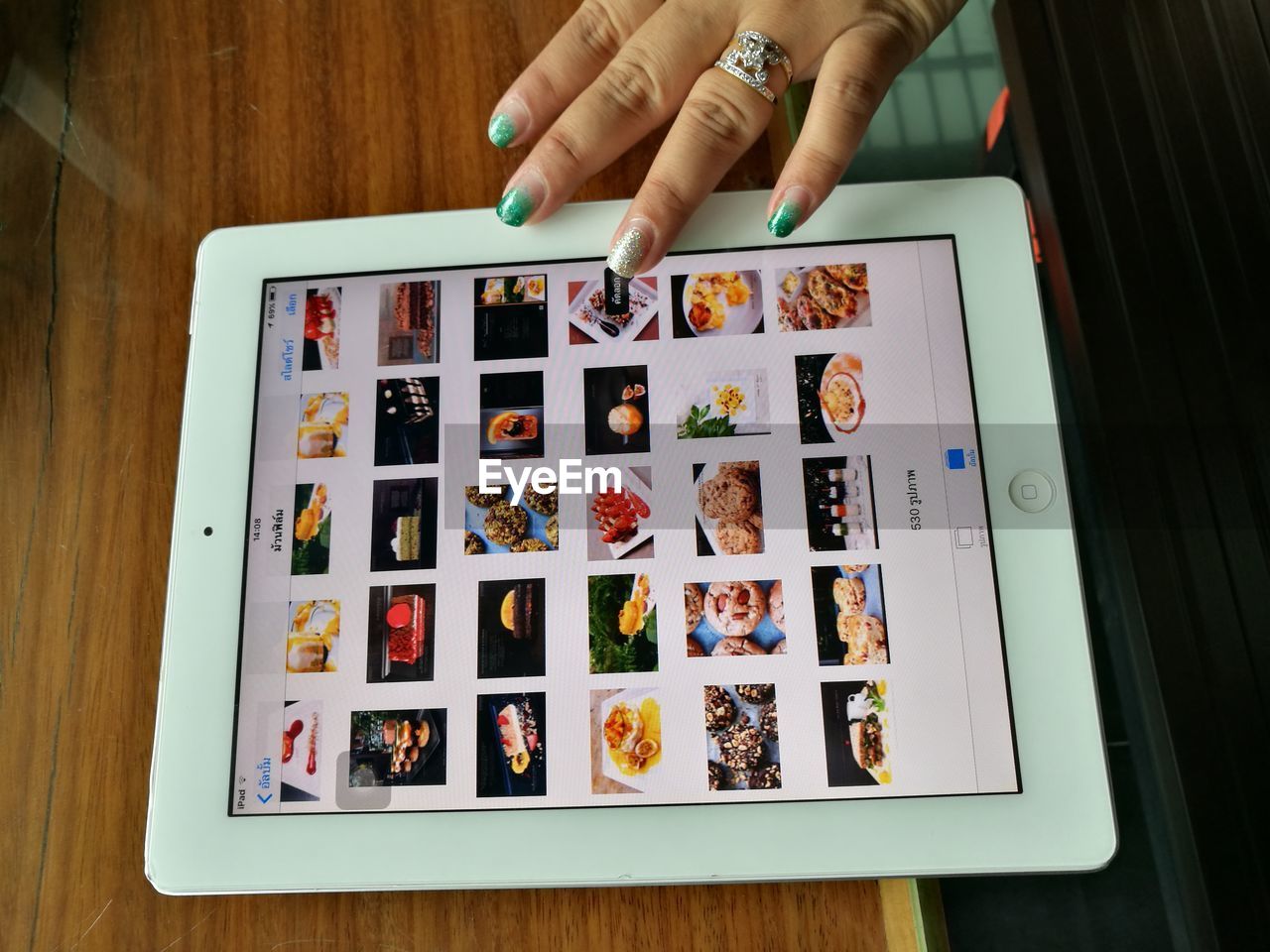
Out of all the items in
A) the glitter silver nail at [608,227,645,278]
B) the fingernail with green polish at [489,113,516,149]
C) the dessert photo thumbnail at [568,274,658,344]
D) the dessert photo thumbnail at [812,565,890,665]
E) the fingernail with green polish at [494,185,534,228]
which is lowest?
the dessert photo thumbnail at [812,565,890,665]

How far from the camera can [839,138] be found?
47 cm

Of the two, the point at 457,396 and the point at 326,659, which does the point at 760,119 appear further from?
the point at 326,659

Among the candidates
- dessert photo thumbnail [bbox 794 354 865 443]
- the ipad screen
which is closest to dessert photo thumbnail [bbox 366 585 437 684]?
the ipad screen

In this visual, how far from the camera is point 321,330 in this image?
48 cm

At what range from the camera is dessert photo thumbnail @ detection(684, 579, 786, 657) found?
417 mm

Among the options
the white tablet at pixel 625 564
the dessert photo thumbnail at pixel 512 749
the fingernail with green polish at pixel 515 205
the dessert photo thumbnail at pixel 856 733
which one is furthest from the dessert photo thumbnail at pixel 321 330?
the dessert photo thumbnail at pixel 856 733

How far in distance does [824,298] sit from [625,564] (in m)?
0.19

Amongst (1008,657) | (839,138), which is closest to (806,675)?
(1008,657)

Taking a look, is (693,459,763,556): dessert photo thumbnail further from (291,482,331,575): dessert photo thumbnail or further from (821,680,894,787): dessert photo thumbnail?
(291,482,331,575): dessert photo thumbnail

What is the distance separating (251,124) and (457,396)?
10.7 inches

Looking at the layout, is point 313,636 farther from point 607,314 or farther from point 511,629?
point 607,314

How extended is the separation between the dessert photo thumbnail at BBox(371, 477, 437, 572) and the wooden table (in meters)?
0.15

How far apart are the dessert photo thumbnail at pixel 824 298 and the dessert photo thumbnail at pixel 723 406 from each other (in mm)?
41

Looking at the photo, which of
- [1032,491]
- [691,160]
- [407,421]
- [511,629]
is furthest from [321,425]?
[1032,491]
